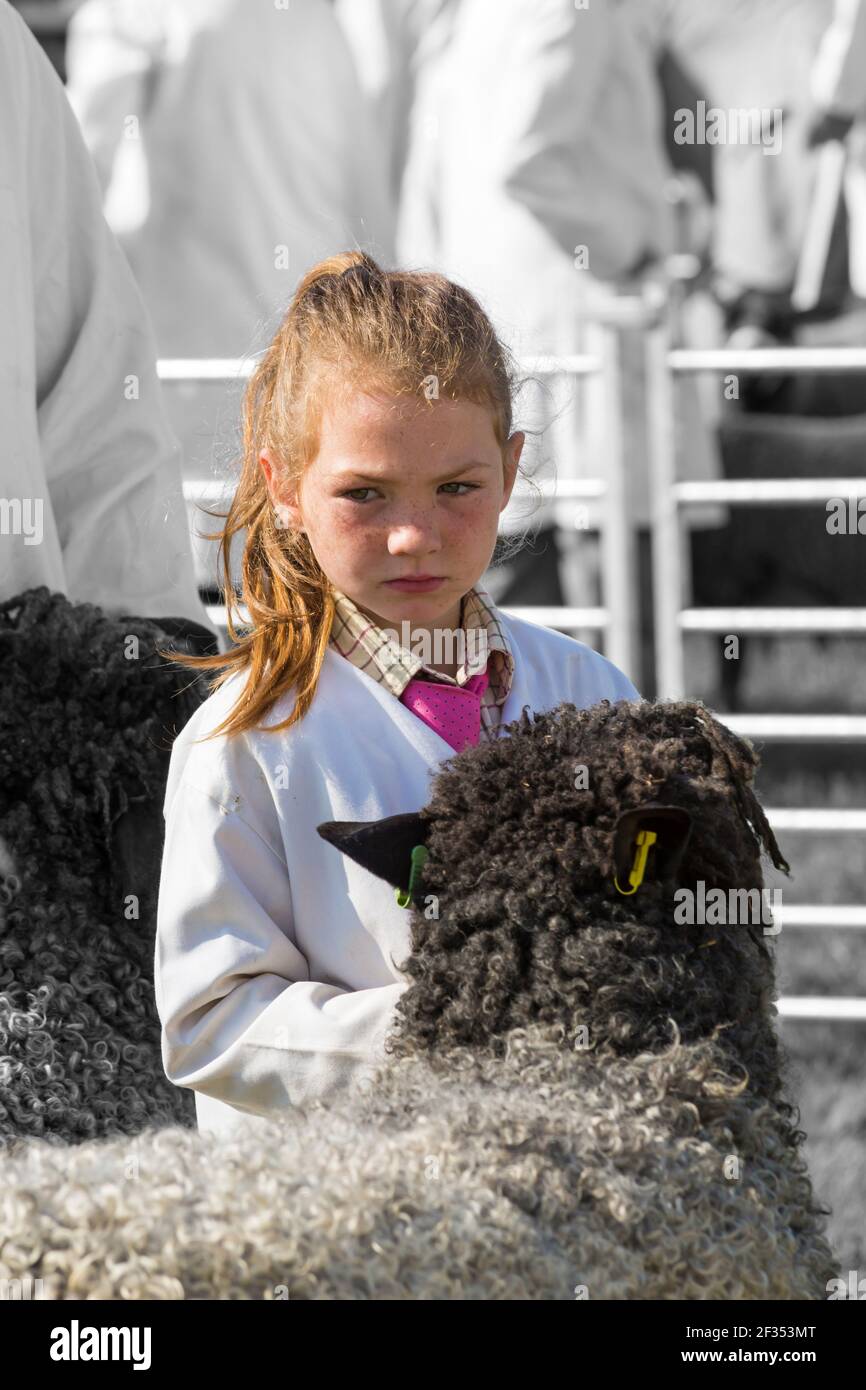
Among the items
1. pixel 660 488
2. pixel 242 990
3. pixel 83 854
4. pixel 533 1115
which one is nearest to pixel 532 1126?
pixel 533 1115

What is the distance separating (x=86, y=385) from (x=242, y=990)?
4.22 feet

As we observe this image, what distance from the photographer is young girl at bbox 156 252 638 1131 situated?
1927 mm

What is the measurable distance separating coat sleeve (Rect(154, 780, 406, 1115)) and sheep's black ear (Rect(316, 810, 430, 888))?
5.8 inches

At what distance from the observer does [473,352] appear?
2.04 meters

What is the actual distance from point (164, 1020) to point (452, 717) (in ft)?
1.65

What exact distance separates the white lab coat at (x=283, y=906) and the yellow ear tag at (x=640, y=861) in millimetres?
307

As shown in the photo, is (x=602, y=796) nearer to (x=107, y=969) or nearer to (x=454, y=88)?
(x=107, y=969)

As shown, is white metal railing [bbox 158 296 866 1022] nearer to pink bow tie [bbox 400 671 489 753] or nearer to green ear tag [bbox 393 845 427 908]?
pink bow tie [bbox 400 671 489 753]

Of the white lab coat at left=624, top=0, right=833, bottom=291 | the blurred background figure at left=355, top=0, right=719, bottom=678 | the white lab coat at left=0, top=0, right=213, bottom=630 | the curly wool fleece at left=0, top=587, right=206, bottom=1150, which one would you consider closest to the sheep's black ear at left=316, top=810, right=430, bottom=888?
the curly wool fleece at left=0, top=587, right=206, bottom=1150

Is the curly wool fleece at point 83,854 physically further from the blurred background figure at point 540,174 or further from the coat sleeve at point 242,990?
the blurred background figure at point 540,174

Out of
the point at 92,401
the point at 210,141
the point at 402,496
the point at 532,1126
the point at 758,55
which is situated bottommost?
the point at 532,1126

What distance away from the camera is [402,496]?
6.46 ft

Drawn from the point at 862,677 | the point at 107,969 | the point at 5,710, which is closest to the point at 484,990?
the point at 107,969

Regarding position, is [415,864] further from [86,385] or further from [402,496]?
[86,385]
